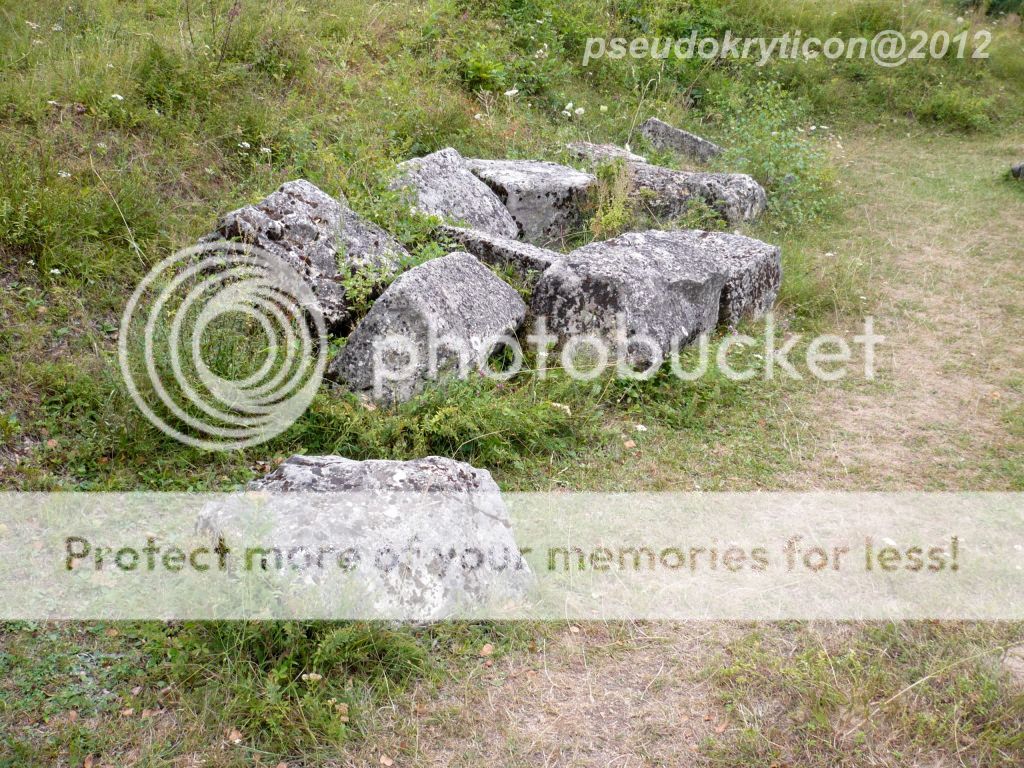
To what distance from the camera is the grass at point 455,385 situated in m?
2.84

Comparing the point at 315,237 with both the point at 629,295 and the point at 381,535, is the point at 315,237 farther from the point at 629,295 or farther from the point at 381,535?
the point at 381,535

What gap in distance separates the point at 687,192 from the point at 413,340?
137 inches

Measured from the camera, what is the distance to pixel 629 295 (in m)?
4.90

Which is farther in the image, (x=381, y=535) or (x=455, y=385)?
(x=455, y=385)

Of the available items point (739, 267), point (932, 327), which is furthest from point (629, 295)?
point (932, 327)

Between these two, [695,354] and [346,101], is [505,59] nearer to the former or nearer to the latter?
[346,101]

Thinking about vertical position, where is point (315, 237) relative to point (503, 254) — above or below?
above

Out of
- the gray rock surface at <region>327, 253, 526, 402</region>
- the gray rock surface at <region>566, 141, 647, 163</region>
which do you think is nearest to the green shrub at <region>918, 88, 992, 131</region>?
the gray rock surface at <region>566, 141, 647, 163</region>

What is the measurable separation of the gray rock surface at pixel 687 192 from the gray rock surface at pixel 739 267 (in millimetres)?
885

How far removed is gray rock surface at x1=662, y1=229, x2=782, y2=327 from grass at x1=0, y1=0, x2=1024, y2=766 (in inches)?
11.5

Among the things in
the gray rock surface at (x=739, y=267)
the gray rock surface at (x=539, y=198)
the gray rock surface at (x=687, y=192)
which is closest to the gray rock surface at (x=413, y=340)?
the gray rock surface at (x=739, y=267)

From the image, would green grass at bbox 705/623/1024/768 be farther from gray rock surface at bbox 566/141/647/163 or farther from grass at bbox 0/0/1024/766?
gray rock surface at bbox 566/141/647/163

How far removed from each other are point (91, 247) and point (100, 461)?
1.58 metres

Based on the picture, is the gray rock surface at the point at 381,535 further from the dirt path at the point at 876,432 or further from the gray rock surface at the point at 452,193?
the gray rock surface at the point at 452,193
